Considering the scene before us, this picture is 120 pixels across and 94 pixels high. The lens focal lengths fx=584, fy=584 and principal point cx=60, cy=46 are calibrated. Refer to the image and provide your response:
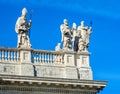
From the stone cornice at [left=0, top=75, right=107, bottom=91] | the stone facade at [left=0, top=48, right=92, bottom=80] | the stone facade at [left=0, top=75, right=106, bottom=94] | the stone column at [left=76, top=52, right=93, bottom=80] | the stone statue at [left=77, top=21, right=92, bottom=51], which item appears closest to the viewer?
the stone cornice at [left=0, top=75, right=107, bottom=91]

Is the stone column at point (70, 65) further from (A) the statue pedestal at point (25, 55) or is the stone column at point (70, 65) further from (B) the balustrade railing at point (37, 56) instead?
(A) the statue pedestal at point (25, 55)

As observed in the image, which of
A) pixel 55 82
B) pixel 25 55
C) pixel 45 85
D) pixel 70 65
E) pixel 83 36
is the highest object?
pixel 83 36

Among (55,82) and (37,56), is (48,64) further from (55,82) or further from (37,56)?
(55,82)

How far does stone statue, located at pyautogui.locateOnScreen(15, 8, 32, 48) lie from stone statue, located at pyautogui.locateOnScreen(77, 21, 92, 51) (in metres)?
3.40

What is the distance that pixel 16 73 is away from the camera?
35.3m

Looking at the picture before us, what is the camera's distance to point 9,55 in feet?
117

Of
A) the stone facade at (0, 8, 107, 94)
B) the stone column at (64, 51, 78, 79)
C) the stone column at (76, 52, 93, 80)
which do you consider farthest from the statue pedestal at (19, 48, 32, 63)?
the stone column at (76, 52, 93, 80)

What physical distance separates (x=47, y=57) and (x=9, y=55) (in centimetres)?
245

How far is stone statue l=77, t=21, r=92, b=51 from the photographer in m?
37.2

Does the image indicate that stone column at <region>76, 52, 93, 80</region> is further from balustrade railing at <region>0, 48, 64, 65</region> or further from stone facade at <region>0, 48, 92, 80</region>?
balustrade railing at <region>0, 48, 64, 65</region>

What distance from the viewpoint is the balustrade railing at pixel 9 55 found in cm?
3559

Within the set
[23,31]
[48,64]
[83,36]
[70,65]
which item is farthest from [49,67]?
[83,36]

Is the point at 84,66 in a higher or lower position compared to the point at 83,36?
lower

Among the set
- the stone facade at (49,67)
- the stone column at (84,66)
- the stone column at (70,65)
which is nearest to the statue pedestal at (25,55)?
the stone facade at (49,67)
